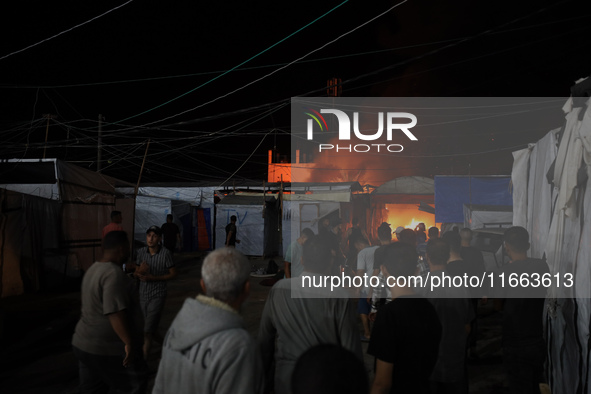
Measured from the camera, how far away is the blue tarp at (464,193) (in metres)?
16.2

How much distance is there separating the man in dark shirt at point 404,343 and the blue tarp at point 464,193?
47.9ft

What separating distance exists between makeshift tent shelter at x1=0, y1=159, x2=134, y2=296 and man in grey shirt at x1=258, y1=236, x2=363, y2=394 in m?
10.1

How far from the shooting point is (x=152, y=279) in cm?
545

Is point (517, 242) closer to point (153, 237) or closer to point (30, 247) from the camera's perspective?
point (153, 237)

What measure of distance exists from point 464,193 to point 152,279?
14.3 meters

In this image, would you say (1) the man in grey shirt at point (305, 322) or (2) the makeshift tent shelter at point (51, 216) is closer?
(1) the man in grey shirt at point (305, 322)

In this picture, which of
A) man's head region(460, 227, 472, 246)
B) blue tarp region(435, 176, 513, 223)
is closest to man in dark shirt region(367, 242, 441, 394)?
man's head region(460, 227, 472, 246)

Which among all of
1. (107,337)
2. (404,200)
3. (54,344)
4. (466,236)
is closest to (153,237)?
(107,337)

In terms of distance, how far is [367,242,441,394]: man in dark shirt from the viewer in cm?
271

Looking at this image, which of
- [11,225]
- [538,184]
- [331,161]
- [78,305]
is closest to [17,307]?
[78,305]

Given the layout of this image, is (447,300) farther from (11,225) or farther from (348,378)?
(11,225)

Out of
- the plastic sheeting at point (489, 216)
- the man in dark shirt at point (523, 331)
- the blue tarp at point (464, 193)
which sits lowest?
the man in dark shirt at point (523, 331)

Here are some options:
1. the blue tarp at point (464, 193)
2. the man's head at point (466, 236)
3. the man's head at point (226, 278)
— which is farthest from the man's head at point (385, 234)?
the blue tarp at point (464, 193)

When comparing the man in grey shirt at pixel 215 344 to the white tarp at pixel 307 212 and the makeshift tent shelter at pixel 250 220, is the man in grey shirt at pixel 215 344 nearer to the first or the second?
the white tarp at pixel 307 212
